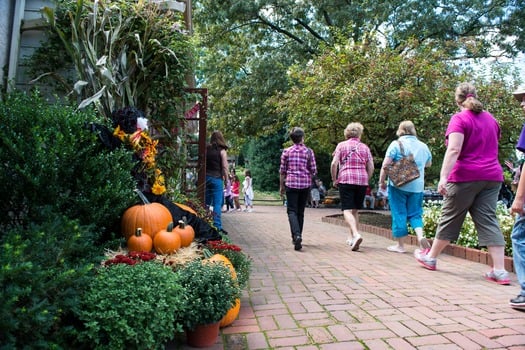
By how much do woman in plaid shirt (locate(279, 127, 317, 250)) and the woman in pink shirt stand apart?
6.94 ft

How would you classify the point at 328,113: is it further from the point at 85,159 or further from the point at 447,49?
the point at 85,159

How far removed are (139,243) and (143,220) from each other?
0.22m

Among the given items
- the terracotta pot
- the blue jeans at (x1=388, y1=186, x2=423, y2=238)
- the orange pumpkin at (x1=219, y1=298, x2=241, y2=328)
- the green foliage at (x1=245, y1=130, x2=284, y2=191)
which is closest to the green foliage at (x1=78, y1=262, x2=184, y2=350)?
the terracotta pot

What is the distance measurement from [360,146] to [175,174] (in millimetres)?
2650

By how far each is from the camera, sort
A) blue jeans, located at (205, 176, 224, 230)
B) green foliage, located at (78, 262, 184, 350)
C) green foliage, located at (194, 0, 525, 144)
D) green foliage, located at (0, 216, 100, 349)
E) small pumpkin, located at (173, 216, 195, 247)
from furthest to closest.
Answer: green foliage, located at (194, 0, 525, 144)
blue jeans, located at (205, 176, 224, 230)
small pumpkin, located at (173, 216, 195, 247)
green foliage, located at (78, 262, 184, 350)
green foliage, located at (0, 216, 100, 349)

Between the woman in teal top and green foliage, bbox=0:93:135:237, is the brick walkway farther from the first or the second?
green foliage, bbox=0:93:135:237

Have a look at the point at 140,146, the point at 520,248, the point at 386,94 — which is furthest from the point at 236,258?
the point at 386,94

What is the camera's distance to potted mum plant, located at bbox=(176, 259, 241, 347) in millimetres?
2346

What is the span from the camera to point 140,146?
3443 millimetres

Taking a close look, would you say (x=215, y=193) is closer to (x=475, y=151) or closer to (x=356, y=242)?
(x=356, y=242)

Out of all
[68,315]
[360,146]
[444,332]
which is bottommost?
[444,332]

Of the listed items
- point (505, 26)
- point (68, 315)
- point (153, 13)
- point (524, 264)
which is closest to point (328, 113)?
point (153, 13)

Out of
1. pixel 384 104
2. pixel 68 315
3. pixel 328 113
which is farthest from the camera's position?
pixel 328 113

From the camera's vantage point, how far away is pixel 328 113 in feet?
30.2
